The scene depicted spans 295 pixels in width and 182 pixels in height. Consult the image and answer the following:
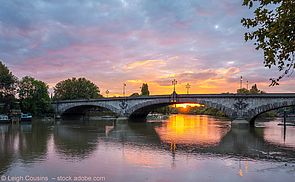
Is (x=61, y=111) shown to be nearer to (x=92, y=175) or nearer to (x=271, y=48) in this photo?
(x=92, y=175)

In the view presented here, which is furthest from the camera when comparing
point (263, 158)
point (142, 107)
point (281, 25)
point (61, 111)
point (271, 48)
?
point (61, 111)

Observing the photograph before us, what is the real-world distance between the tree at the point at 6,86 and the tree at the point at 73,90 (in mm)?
38510

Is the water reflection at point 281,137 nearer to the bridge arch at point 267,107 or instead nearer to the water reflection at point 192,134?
the water reflection at point 192,134

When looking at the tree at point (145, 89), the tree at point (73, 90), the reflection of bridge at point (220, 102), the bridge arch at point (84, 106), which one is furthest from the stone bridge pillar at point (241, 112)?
the tree at point (145, 89)

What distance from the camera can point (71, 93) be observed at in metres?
128

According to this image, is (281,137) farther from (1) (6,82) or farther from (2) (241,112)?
(1) (6,82)

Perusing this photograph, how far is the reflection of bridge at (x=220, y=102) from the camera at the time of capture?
190 ft

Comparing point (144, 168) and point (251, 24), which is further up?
point (251, 24)

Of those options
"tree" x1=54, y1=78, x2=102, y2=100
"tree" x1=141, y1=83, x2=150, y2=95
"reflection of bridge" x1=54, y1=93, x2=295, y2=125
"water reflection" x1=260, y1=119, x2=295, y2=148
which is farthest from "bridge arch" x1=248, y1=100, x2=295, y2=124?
"tree" x1=141, y1=83, x2=150, y2=95

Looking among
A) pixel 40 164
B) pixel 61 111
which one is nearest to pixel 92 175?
pixel 40 164

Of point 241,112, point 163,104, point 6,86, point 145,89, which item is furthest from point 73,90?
point 241,112

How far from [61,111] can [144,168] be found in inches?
3554

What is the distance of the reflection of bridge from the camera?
5791 cm

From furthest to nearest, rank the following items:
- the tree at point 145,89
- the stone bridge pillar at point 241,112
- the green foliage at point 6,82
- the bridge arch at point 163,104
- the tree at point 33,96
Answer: the tree at point 145,89 < the tree at point 33,96 < the green foliage at point 6,82 < the bridge arch at point 163,104 < the stone bridge pillar at point 241,112
